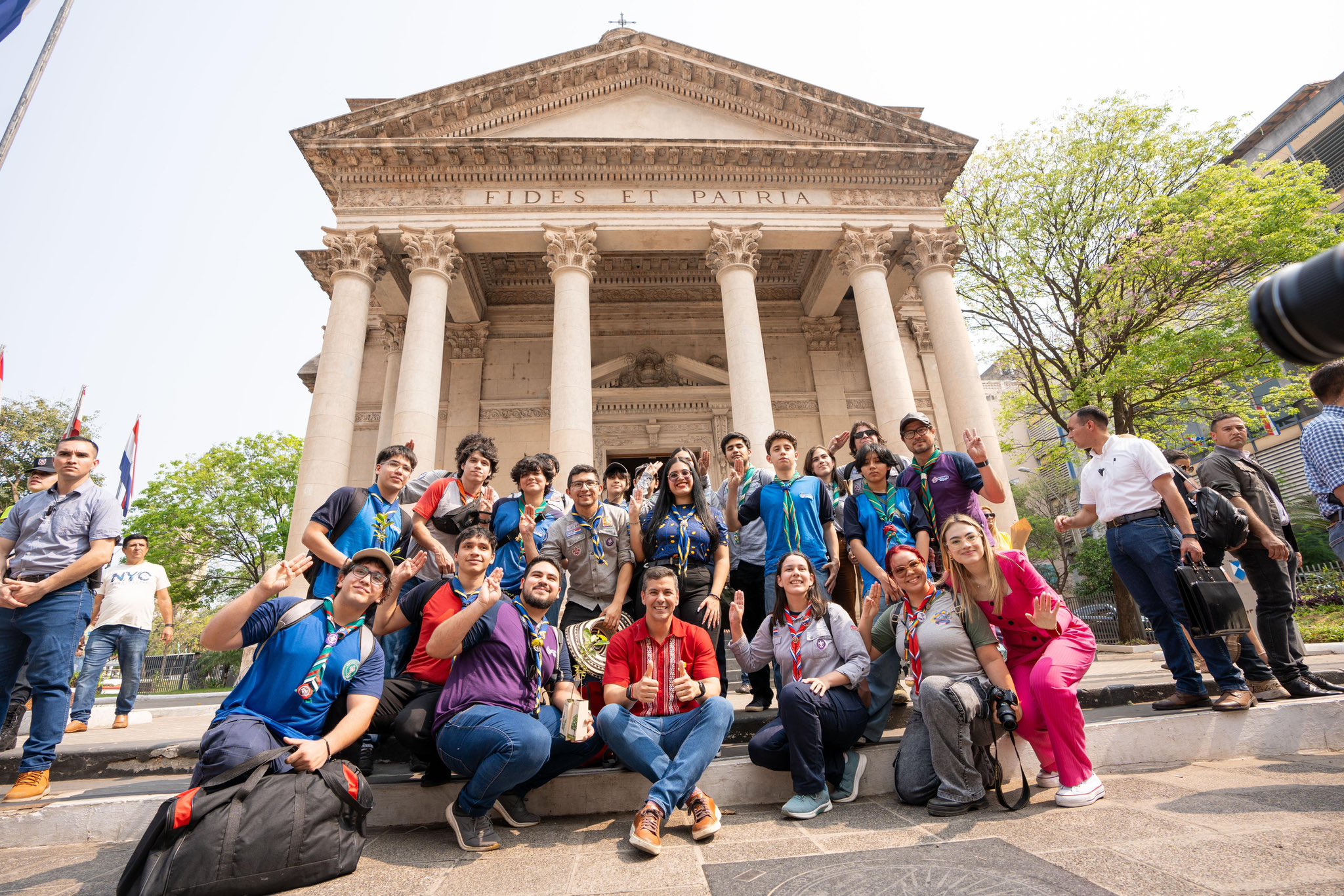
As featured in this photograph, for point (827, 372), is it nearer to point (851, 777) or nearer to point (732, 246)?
point (732, 246)

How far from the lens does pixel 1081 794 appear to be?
3504 millimetres

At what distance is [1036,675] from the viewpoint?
3842 mm

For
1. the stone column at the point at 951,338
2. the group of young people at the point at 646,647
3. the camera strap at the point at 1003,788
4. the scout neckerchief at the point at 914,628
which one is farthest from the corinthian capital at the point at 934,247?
the camera strap at the point at 1003,788

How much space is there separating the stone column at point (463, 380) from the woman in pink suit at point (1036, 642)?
15606 mm

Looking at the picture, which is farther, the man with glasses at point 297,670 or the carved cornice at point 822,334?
the carved cornice at point 822,334

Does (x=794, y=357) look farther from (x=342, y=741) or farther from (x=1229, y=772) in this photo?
(x=342, y=741)

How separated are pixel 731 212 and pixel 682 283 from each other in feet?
14.1

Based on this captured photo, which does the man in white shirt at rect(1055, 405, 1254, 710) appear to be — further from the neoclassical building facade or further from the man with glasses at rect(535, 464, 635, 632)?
the neoclassical building facade

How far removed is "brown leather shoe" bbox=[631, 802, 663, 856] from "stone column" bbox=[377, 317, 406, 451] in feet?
50.3

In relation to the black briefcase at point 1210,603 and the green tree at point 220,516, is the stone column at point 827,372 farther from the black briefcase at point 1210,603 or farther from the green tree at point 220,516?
the green tree at point 220,516

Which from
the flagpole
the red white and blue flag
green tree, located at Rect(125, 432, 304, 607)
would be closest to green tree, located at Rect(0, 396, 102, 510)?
green tree, located at Rect(125, 432, 304, 607)

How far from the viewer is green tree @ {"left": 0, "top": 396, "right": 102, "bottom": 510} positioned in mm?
25578

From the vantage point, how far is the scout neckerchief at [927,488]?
5.54 m

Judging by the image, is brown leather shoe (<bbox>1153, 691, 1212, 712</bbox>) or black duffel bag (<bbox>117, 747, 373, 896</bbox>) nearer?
black duffel bag (<bbox>117, 747, 373, 896</bbox>)
